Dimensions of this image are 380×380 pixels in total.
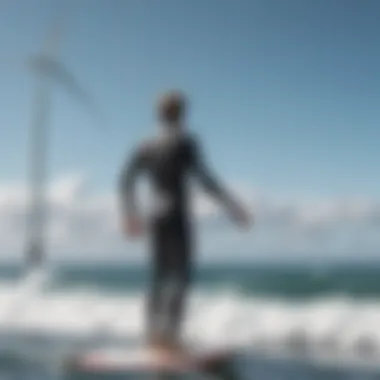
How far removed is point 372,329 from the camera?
14.1 meters

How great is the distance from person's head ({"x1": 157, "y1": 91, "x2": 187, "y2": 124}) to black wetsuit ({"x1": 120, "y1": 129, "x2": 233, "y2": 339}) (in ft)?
0.36

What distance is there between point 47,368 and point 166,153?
80.0 inches

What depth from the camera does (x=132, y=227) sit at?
14.7ft

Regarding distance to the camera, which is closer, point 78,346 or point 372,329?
point 78,346

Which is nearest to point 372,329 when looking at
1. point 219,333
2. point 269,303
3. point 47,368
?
point 219,333

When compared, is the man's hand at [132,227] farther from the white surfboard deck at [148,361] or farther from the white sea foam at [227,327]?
the white sea foam at [227,327]

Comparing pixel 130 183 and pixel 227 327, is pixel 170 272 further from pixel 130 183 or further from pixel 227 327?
pixel 227 327

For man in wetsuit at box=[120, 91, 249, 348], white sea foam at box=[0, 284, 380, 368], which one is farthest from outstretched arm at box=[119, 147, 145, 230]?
white sea foam at box=[0, 284, 380, 368]

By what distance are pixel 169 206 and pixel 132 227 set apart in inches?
11.1

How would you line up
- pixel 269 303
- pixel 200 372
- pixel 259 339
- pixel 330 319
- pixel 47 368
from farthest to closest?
pixel 269 303, pixel 330 319, pixel 259 339, pixel 47 368, pixel 200 372

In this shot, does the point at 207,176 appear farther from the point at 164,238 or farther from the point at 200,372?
the point at 200,372

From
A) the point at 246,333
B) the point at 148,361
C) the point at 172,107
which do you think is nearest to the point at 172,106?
the point at 172,107

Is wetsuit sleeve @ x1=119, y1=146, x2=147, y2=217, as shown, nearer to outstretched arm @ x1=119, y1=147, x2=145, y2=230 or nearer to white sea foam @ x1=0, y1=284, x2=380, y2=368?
outstretched arm @ x1=119, y1=147, x2=145, y2=230

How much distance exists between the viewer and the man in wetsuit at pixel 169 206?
4.52 m
